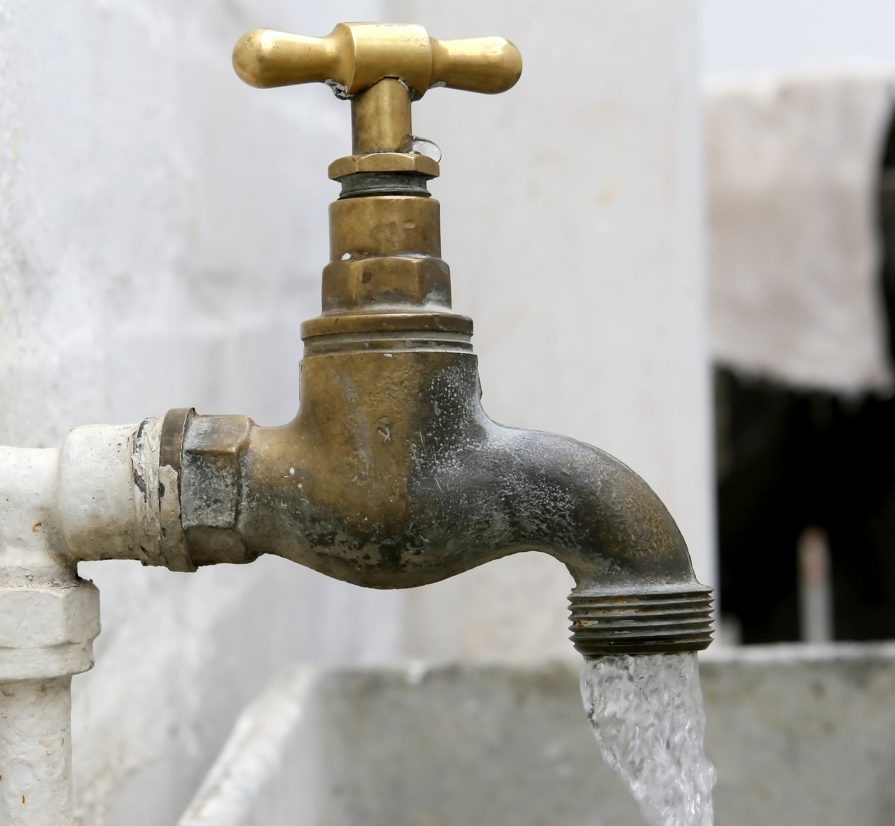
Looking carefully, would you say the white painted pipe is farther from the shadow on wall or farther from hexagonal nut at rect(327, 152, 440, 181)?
the shadow on wall

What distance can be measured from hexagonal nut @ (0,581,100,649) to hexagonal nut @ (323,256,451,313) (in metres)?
0.14

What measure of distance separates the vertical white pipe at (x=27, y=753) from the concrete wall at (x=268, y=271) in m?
0.10

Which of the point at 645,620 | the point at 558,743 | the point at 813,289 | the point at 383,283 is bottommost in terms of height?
the point at 558,743

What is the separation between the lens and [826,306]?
6.91ft

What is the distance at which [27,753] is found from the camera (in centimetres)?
44

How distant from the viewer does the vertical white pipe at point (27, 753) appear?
0.44 meters

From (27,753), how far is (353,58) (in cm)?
26

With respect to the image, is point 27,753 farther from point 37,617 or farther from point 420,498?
point 420,498

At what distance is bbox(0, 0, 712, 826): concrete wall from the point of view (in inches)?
22.3

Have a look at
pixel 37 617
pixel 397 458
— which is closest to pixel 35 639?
pixel 37 617

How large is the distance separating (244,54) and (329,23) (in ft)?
2.51

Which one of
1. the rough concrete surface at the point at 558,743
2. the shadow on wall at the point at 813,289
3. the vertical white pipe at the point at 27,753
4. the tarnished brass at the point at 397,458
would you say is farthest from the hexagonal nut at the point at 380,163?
the shadow on wall at the point at 813,289

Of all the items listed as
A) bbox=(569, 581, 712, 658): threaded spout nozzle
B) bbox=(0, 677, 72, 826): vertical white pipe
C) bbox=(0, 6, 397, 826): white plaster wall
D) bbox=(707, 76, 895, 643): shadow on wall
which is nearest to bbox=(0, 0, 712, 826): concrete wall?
bbox=(0, 6, 397, 826): white plaster wall

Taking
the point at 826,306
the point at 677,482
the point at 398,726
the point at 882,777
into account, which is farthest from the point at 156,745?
the point at 826,306
